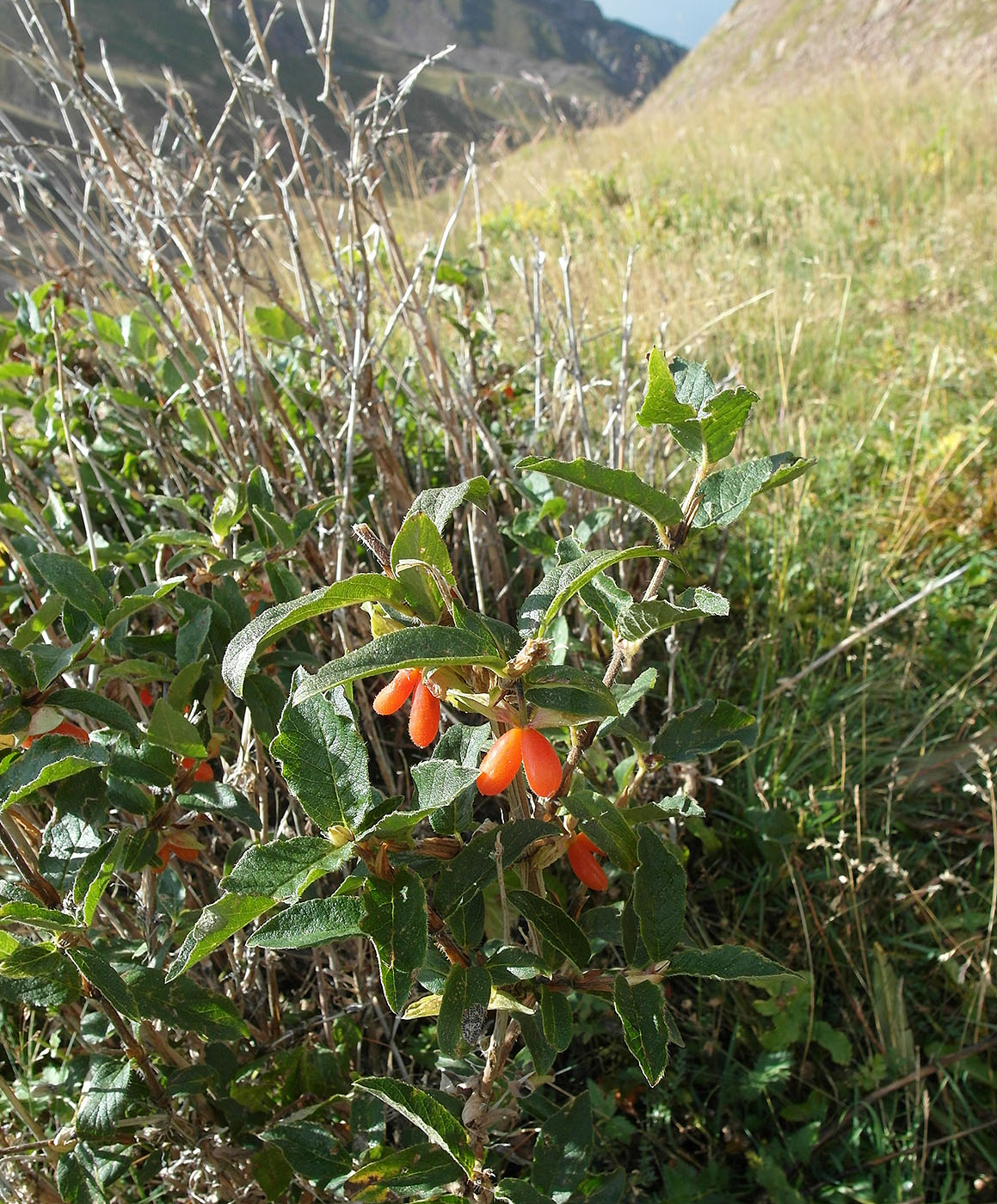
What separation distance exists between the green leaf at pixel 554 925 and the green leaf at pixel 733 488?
0.32 meters

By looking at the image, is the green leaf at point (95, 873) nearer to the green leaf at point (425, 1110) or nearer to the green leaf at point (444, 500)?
the green leaf at point (425, 1110)

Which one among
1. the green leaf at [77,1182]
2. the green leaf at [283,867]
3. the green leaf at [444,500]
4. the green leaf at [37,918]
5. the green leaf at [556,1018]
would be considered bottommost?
the green leaf at [77,1182]

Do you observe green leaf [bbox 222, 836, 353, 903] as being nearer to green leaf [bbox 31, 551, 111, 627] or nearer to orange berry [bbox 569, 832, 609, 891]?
orange berry [bbox 569, 832, 609, 891]

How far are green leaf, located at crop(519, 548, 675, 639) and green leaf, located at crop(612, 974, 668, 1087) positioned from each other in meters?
0.30

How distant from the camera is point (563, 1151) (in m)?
0.86

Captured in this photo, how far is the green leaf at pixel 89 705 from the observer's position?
750 millimetres

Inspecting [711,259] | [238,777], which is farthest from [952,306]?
[238,777]

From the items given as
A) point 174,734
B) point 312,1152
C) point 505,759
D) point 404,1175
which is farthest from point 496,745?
point 312,1152

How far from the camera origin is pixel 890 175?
496 centimetres

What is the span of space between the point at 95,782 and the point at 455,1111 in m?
0.48

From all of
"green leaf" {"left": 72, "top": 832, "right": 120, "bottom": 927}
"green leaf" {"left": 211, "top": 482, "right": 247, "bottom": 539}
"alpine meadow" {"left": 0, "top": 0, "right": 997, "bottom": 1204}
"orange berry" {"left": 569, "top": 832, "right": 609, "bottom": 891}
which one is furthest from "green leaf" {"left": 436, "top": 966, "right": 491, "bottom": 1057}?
"green leaf" {"left": 211, "top": 482, "right": 247, "bottom": 539}

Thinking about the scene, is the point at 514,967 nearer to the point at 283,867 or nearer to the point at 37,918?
the point at 283,867

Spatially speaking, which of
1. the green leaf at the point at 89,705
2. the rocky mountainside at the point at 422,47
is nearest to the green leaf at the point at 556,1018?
the green leaf at the point at 89,705

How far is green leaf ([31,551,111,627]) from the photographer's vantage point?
795mm
